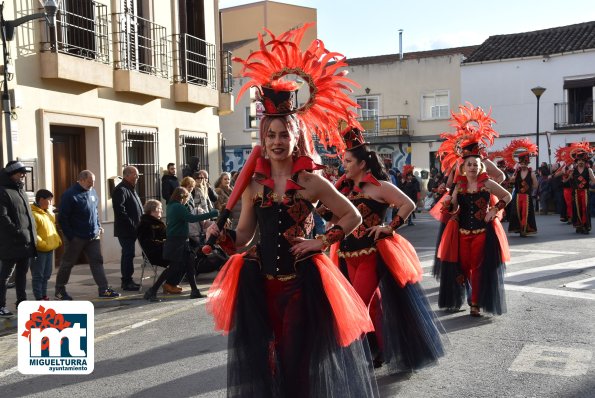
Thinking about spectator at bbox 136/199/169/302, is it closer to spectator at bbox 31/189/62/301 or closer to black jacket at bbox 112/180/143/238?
black jacket at bbox 112/180/143/238

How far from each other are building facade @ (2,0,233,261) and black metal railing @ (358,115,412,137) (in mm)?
23864

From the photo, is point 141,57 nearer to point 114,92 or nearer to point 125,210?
point 114,92

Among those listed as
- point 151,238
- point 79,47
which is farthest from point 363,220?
point 79,47

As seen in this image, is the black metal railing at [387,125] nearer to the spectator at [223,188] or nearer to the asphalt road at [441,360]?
the spectator at [223,188]

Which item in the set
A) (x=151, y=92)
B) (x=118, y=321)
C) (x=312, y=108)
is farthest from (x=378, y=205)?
(x=151, y=92)

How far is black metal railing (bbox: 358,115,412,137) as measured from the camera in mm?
41406

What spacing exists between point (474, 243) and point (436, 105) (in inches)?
1314

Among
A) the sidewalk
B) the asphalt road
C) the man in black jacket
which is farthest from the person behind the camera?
the man in black jacket

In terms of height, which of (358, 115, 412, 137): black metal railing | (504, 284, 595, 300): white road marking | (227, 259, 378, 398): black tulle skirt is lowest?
(504, 284, 595, 300): white road marking

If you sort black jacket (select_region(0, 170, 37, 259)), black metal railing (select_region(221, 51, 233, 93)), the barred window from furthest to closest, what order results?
black metal railing (select_region(221, 51, 233, 93)), the barred window, black jacket (select_region(0, 170, 37, 259))

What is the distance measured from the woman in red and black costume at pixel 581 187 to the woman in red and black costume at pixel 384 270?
41.2 feet

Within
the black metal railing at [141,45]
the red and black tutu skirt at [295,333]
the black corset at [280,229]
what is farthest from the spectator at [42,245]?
the black metal railing at [141,45]

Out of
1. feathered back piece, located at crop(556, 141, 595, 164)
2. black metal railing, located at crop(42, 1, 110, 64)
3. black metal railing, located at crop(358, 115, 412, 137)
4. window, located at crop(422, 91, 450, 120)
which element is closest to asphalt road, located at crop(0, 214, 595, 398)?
black metal railing, located at crop(42, 1, 110, 64)

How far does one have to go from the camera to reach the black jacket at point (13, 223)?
8.45 metres
